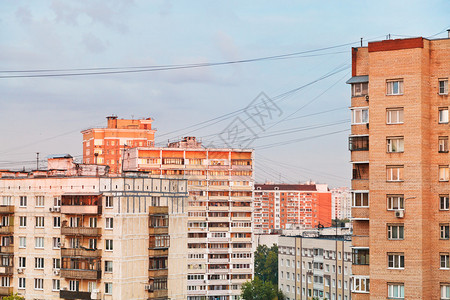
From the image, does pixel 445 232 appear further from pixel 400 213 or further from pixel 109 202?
pixel 109 202

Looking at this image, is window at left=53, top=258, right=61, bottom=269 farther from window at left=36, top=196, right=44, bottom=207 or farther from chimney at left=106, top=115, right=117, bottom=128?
chimney at left=106, top=115, right=117, bottom=128

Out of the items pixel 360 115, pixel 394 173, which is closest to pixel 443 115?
pixel 394 173

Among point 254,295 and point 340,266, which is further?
point 254,295

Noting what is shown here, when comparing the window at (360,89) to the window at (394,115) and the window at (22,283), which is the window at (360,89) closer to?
the window at (394,115)

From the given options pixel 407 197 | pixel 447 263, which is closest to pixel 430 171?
pixel 407 197

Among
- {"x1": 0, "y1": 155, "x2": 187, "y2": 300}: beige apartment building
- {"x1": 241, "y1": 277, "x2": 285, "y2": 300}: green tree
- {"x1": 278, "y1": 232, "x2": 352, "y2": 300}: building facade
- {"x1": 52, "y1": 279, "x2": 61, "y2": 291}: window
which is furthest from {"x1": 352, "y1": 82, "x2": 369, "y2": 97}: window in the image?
{"x1": 241, "y1": 277, "x2": 285, "y2": 300}: green tree

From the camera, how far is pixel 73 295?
70.3m

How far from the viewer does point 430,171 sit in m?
49.0

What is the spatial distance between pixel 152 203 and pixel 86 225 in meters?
6.16

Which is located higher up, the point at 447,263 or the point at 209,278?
the point at 447,263

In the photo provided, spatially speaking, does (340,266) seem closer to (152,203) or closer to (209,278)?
(209,278)

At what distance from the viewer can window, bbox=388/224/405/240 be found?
159 ft

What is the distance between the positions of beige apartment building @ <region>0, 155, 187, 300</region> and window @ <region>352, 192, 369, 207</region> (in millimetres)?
25297

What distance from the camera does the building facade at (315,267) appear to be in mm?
104625
